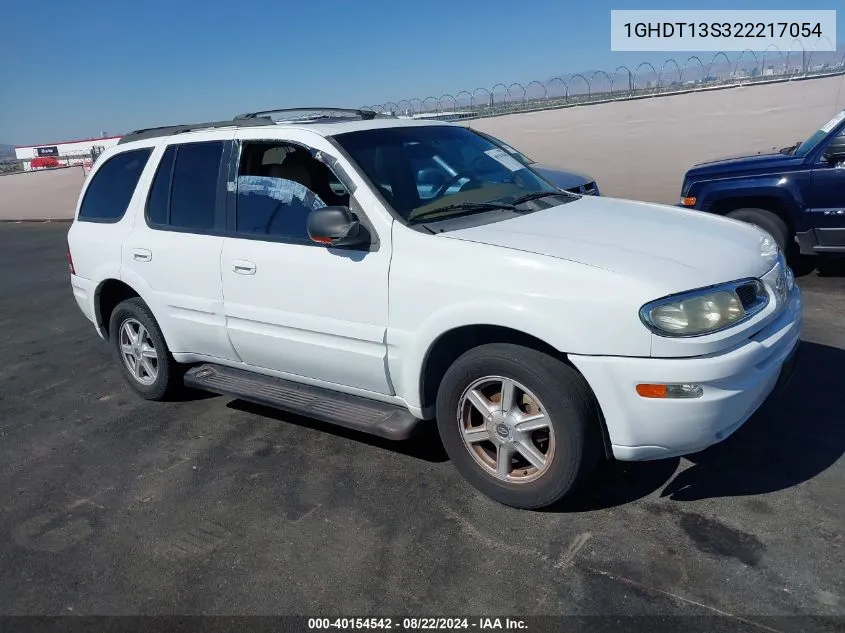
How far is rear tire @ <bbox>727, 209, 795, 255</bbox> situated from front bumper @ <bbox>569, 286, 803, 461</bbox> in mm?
4483

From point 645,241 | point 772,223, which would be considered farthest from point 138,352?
point 772,223

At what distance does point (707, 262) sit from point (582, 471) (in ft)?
3.58

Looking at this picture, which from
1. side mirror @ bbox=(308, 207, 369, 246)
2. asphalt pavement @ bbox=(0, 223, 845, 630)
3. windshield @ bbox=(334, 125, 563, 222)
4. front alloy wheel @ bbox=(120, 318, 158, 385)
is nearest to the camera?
asphalt pavement @ bbox=(0, 223, 845, 630)

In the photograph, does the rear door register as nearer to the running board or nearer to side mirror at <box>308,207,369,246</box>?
the running board

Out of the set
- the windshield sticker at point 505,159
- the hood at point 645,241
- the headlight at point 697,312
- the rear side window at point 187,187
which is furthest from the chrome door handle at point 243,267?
the headlight at point 697,312

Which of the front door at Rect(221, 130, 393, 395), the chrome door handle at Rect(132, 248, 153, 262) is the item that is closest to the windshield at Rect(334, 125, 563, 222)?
the front door at Rect(221, 130, 393, 395)

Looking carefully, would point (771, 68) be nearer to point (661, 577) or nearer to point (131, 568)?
point (661, 577)

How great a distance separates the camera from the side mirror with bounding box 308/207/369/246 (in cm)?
364

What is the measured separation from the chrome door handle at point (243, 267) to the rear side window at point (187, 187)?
0.39 metres

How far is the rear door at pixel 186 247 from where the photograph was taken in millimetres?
4508

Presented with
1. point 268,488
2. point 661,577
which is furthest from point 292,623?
point 661,577

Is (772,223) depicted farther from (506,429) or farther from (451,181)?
(506,429)

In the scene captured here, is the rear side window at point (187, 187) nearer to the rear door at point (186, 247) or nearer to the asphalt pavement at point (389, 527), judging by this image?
the rear door at point (186, 247)

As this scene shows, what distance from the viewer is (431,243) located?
3.54 meters
